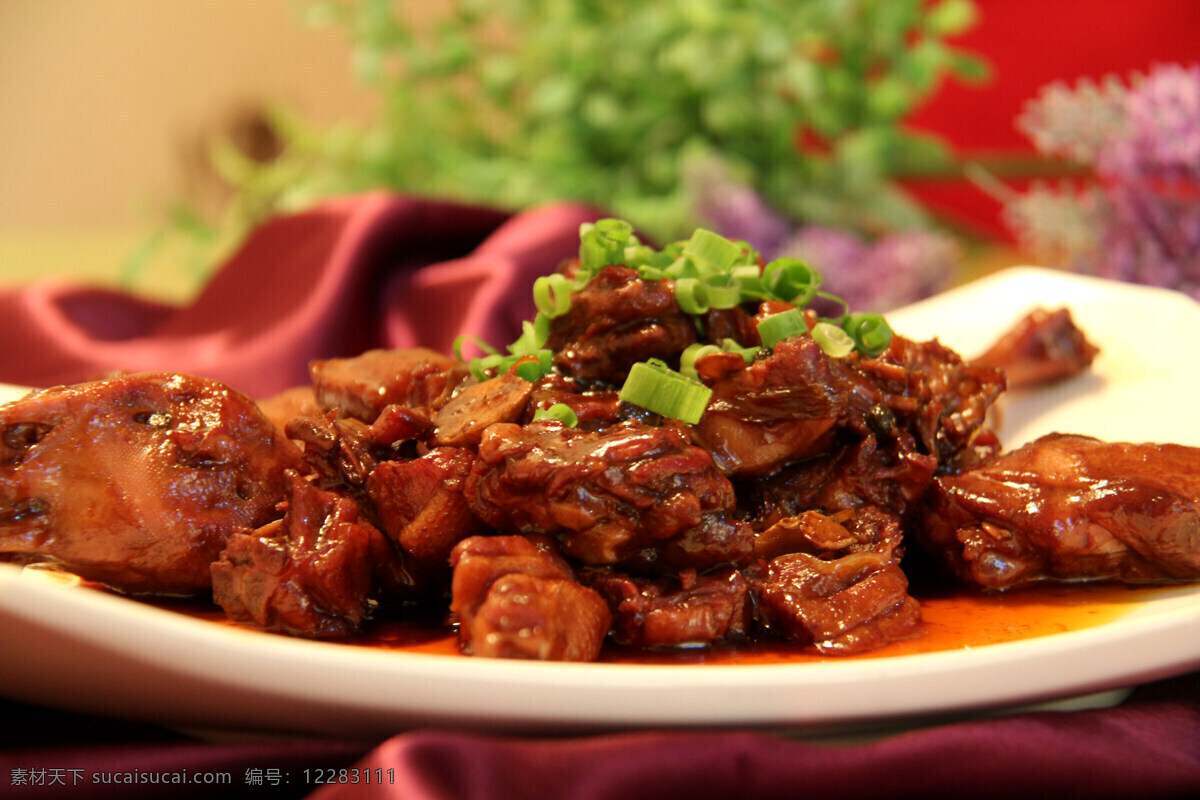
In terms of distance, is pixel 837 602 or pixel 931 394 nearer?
pixel 837 602

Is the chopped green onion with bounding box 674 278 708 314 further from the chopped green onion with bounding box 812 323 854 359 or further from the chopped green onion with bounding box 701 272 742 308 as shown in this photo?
the chopped green onion with bounding box 812 323 854 359

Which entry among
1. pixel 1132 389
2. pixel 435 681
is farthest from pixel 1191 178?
pixel 435 681

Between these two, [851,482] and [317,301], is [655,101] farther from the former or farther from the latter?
[851,482]

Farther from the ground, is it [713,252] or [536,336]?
[713,252]

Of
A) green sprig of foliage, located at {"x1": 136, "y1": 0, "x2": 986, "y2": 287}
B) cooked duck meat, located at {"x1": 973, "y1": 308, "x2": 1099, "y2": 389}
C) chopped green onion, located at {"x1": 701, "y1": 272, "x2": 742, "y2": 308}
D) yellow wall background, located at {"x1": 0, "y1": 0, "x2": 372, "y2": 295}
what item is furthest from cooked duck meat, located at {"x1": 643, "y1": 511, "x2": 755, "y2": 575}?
yellow wall background, located at {"x1": 0, "y1": 0, "x2": 372, "y2": 295}

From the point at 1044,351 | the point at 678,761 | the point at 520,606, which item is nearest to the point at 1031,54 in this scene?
the point at 1044,351
